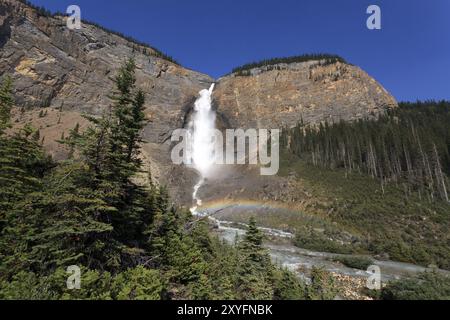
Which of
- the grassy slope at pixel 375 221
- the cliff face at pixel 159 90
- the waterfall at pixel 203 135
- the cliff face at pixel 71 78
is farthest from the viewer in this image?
the waterfall at pixel 203 135

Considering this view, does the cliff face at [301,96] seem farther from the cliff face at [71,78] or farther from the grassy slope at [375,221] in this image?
the grassy slope at [375,221]

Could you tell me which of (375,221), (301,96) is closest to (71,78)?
(301,96)

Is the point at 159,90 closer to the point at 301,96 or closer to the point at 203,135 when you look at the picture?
the point at 203,135

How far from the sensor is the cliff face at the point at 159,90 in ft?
226

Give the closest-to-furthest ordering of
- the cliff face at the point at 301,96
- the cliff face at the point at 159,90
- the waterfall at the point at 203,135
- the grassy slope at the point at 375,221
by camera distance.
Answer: the grassy slope at the point at 375,221 → the cliff face at the point at 159,90 → the waterfall at the point at 203,135 → the cliff face at the point at 301,96

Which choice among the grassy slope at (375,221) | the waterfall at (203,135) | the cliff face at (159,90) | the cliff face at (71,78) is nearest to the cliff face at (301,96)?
the cliff face at (159,90)

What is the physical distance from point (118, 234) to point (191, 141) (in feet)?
243

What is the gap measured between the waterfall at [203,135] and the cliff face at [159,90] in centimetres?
321

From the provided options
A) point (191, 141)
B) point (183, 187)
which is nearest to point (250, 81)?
point (191, 141)

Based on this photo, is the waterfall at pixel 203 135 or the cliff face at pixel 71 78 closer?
the cliff face at pixel 71 78

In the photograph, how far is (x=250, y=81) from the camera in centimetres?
10088

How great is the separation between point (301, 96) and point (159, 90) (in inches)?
1857

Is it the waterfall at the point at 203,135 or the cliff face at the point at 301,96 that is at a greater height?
the cliff face at the point at 301,96

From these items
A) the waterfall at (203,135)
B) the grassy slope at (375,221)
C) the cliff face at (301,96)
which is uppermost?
the cliff face at (301,96)
